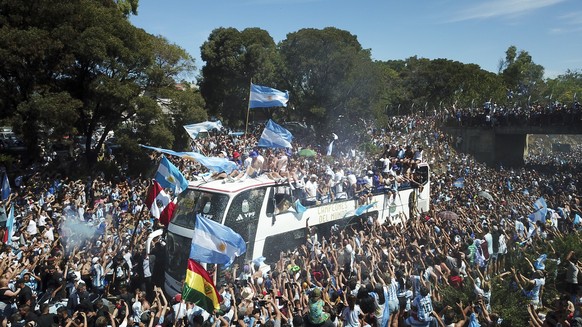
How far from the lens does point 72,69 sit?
2033 cm

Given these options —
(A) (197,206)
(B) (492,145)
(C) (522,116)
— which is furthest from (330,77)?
(A) (197,206)

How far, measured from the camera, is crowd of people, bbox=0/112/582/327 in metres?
6.96

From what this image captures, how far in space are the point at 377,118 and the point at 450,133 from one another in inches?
273

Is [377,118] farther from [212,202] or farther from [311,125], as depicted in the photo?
[212,202]

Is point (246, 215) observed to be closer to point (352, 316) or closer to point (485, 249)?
point (352, 316)

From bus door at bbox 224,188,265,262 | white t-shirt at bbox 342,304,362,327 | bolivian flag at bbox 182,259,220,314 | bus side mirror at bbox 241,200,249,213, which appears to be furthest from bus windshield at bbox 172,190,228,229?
white t-shirt at bbox 342,304,362,327

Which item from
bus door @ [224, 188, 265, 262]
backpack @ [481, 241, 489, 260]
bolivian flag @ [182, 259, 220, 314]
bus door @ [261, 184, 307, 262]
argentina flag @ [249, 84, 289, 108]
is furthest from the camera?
argentina flag @ [249, 84, 289, 108]

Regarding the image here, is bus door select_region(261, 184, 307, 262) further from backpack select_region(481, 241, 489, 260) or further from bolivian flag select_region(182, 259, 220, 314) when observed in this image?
backpack select_region(481, 241, 489, 260)

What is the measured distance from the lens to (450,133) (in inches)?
1490

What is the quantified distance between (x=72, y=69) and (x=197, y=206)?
13897 mm

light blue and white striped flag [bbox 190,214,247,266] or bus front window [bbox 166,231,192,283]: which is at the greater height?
light blue and white striped flag [bbox 190,214,247,266]

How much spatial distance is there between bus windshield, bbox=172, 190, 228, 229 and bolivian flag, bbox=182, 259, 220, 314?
8.24ft

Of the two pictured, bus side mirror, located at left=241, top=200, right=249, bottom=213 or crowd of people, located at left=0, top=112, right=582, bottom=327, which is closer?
crowd of people, located at left=0, top=112, right=582, bottom=327

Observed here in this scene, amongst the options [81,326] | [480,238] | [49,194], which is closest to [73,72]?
[49,194]
